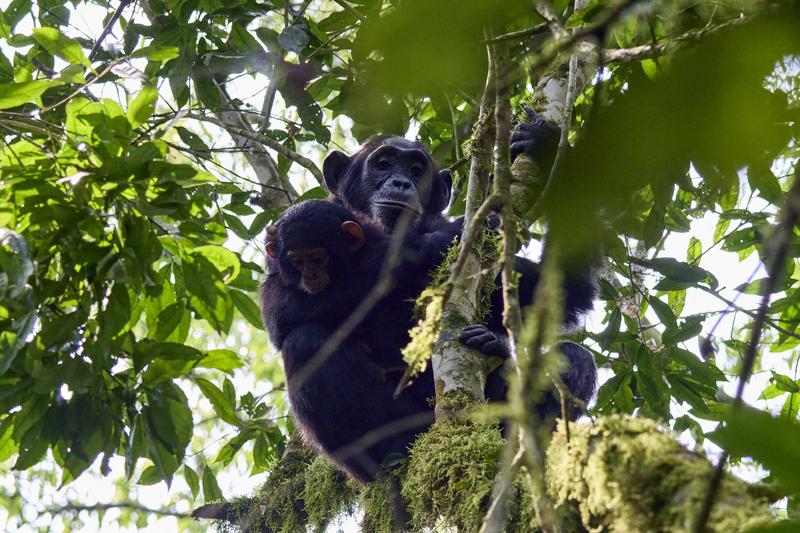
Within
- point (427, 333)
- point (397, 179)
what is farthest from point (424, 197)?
point (427, 333)

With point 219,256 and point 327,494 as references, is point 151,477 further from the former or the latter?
point 219,256

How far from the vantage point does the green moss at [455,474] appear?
2.68m

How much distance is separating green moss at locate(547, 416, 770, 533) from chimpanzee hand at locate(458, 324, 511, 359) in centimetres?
106

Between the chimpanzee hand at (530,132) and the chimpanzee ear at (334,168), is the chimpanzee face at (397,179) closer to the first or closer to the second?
the chimpanzee ear at (334,168)

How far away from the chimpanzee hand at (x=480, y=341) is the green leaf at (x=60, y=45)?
1.81 m

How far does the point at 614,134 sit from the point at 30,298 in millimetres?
2336

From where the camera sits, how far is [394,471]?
4.05 metres

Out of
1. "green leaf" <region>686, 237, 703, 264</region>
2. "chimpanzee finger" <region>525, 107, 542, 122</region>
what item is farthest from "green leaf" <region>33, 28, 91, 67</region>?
"green leaf" <region>686, 237, 703, 264</region>

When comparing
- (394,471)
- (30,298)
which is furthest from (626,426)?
(394,471)

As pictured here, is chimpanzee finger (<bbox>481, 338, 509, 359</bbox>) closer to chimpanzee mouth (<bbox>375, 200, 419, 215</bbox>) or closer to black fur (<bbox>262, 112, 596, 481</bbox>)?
black fur (<bbox>262, 112, 596, 481</bbox>)

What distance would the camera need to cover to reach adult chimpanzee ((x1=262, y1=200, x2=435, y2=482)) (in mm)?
4684

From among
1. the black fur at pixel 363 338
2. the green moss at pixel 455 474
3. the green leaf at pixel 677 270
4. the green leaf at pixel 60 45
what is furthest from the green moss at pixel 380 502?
the green leaf at pixel 60 45

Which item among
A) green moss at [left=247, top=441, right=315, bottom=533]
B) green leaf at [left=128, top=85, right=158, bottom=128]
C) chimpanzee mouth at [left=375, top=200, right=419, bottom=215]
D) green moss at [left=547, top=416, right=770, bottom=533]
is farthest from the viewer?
green moss at [left=247, top=441, right=315, bottom=533]

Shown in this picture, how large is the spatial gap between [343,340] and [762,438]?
4.17m
